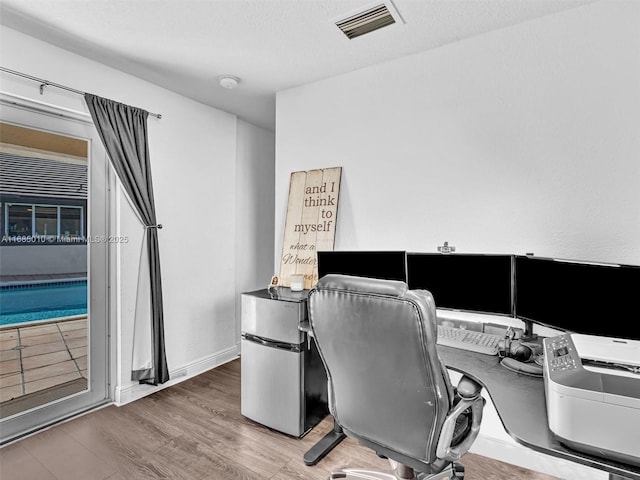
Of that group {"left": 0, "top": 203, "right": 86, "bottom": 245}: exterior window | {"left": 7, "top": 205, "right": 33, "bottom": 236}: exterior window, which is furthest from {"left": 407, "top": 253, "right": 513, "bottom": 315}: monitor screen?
{"left": 7, "top": 205, "right": 33, "bottom": 236}: exterior window

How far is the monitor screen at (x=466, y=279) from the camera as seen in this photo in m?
1.95

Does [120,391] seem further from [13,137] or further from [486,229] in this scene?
[486,229]

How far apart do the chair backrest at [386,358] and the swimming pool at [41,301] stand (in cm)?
211

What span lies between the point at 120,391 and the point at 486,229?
3.02 m

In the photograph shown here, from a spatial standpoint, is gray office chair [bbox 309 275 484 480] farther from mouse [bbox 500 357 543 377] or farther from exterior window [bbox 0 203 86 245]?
exterior window [bbox 0 203 86 245]

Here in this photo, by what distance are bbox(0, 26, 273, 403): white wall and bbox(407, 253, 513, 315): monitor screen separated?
2.18 m

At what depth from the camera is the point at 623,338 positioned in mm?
1429

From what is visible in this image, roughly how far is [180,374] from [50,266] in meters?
1.46

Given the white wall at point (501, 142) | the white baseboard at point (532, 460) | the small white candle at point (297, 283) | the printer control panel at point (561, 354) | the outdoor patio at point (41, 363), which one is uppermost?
the white wall at point (501, 142)

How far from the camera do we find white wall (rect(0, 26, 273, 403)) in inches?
96.3

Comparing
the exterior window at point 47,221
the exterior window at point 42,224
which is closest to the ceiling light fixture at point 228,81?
the exterior window at point 42,224

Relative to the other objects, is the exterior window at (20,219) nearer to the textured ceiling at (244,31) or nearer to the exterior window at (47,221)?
the exterior window at (47,221)

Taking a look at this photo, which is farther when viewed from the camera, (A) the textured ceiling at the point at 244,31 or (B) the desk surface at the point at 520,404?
(A) the textured ceiling at the point at 244,31

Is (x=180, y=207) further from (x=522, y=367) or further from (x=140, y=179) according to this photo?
(x=522, y=367)
